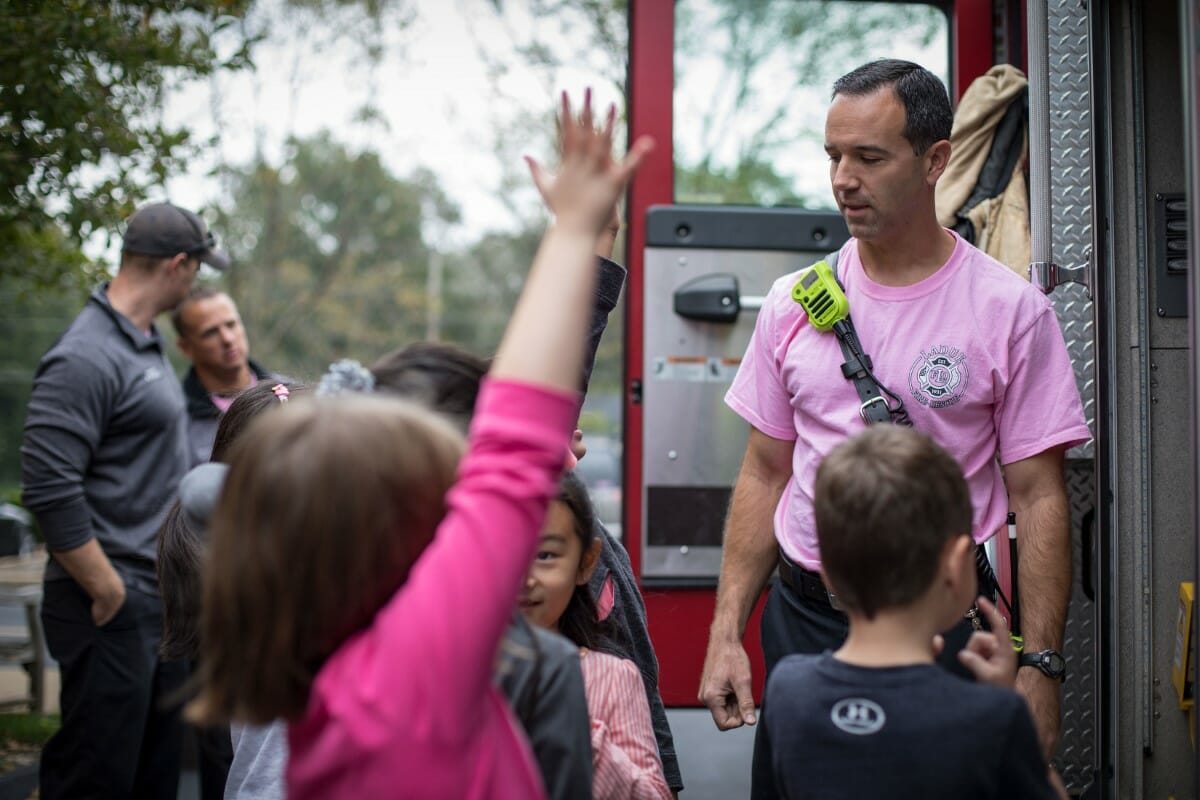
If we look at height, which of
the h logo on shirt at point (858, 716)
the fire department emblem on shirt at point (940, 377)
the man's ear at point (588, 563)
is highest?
the fire department emblem on shirt at point (940, 377)

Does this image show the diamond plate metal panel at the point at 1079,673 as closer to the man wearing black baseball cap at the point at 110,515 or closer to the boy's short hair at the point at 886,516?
the boy's short hair at the point at 886,516

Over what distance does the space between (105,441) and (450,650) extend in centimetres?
317

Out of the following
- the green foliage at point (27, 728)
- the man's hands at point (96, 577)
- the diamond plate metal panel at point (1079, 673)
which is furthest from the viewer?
the green foliage at point (27, 728)

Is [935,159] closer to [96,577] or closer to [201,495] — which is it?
[201,495]

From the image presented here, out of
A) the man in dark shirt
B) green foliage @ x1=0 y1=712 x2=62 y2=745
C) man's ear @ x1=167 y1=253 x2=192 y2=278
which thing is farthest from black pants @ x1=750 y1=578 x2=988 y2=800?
green foliage @ x1=0 y1=712 x2=62 y2=745

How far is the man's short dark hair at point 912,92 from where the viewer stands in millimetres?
2461

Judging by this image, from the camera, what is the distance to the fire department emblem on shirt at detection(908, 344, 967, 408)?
2.34 meters

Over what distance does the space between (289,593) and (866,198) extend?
159 centimetres

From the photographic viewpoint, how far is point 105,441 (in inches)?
157

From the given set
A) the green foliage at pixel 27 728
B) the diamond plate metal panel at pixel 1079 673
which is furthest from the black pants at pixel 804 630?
the green foliage at pixel 27 728

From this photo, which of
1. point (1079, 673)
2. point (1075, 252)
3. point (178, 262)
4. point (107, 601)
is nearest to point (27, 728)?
point (107, 601)

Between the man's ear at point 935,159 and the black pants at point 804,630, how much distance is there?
0.91m

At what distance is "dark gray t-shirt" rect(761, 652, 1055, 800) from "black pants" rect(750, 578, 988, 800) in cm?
55

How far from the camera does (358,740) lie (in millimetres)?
1193
